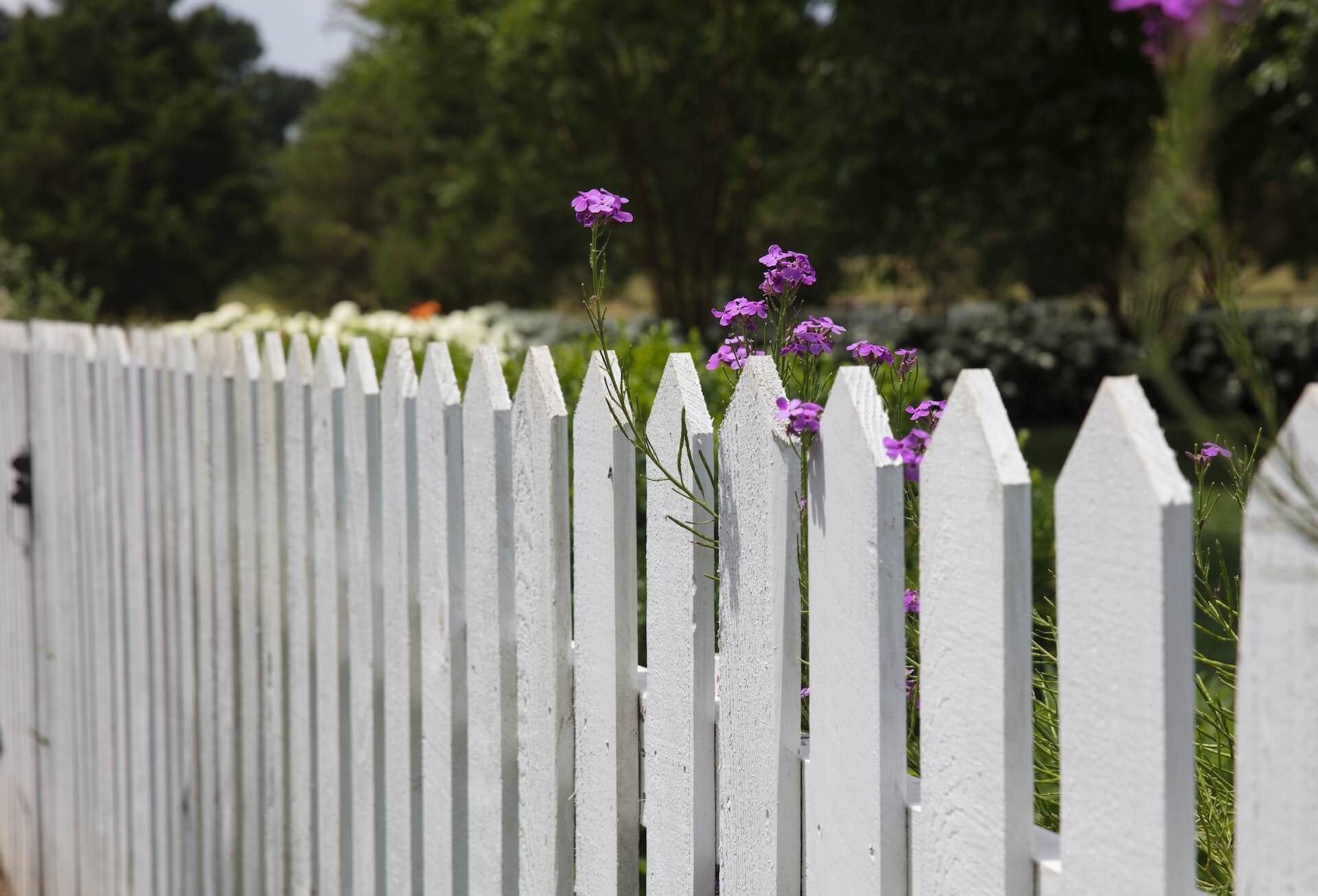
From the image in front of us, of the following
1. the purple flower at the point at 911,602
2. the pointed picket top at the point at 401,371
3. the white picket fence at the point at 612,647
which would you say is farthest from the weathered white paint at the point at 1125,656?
the pointed picket top at the point at 401,371

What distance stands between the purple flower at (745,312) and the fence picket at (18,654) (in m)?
3.24

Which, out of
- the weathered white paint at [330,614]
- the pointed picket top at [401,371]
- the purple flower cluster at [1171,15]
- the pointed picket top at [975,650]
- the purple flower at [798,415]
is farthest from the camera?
the weathered white paint at [330,614]

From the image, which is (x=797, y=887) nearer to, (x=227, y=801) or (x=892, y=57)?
(x=227, y=801)

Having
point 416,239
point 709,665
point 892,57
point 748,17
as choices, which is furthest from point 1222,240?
point 416,239

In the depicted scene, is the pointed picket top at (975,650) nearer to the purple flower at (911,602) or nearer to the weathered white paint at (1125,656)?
the weathered white paint at (1125,656)

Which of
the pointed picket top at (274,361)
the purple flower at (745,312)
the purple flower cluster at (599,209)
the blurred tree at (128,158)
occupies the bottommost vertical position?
the purple flower at (745,312)

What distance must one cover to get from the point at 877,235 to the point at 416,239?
84.7 feet

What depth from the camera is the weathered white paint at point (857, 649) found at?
108 centimetres

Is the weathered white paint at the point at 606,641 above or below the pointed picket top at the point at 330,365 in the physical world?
below

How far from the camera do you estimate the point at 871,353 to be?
1384 millimetres

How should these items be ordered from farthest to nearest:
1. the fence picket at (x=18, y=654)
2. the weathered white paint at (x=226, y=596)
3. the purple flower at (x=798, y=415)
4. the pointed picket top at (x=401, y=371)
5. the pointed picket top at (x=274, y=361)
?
the fence picket at (x=18, y=654)
the weathered white paint at (x=226, y=596)
the pointed picket top at (x=274, y=361)
the pointed picket top at (x=401, y=371)
the purple flower at (x=798, y=415)

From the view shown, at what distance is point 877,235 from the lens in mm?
13070

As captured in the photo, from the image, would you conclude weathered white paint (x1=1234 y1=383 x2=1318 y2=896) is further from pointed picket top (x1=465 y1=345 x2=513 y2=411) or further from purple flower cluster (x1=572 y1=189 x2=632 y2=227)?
pointed picket top (x1=465 y1=345 x2=513 y2=411)

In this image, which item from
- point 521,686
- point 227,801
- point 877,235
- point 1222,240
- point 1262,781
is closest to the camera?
point 1222,240
